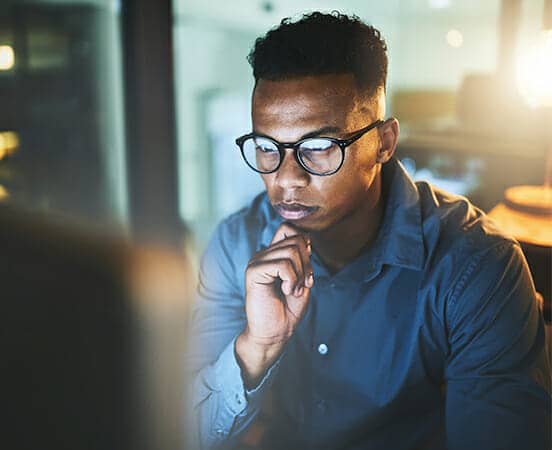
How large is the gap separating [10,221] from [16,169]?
16 centimetres

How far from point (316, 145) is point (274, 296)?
234 millimetres

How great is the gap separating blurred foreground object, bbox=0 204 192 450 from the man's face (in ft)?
2.05

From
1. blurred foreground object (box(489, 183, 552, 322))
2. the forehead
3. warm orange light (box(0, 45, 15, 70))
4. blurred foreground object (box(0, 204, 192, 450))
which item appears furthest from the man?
warm orange light (box(0, 45, 15, 70))

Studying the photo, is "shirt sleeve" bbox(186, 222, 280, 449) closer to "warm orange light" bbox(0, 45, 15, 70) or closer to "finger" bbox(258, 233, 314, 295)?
"finger" bbox(258, 233, 314, 295)

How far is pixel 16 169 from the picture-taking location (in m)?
1.66

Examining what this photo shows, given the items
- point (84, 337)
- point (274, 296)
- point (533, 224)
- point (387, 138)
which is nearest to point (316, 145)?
point (387, 138)

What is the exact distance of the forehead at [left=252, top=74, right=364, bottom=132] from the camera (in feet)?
2.54

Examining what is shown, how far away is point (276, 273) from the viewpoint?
0.83 m

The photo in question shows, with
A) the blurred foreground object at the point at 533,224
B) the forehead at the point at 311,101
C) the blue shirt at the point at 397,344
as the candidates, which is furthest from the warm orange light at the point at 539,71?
the forehead at the point at 311,101

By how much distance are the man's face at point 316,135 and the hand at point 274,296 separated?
0.15ft

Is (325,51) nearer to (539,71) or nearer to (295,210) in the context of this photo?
(295,210)

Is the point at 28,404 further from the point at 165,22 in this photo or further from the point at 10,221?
the point at 165,22

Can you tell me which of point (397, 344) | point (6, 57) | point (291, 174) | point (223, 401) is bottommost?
point (223, 401)

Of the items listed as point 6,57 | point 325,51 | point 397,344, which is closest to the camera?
point 325,51
